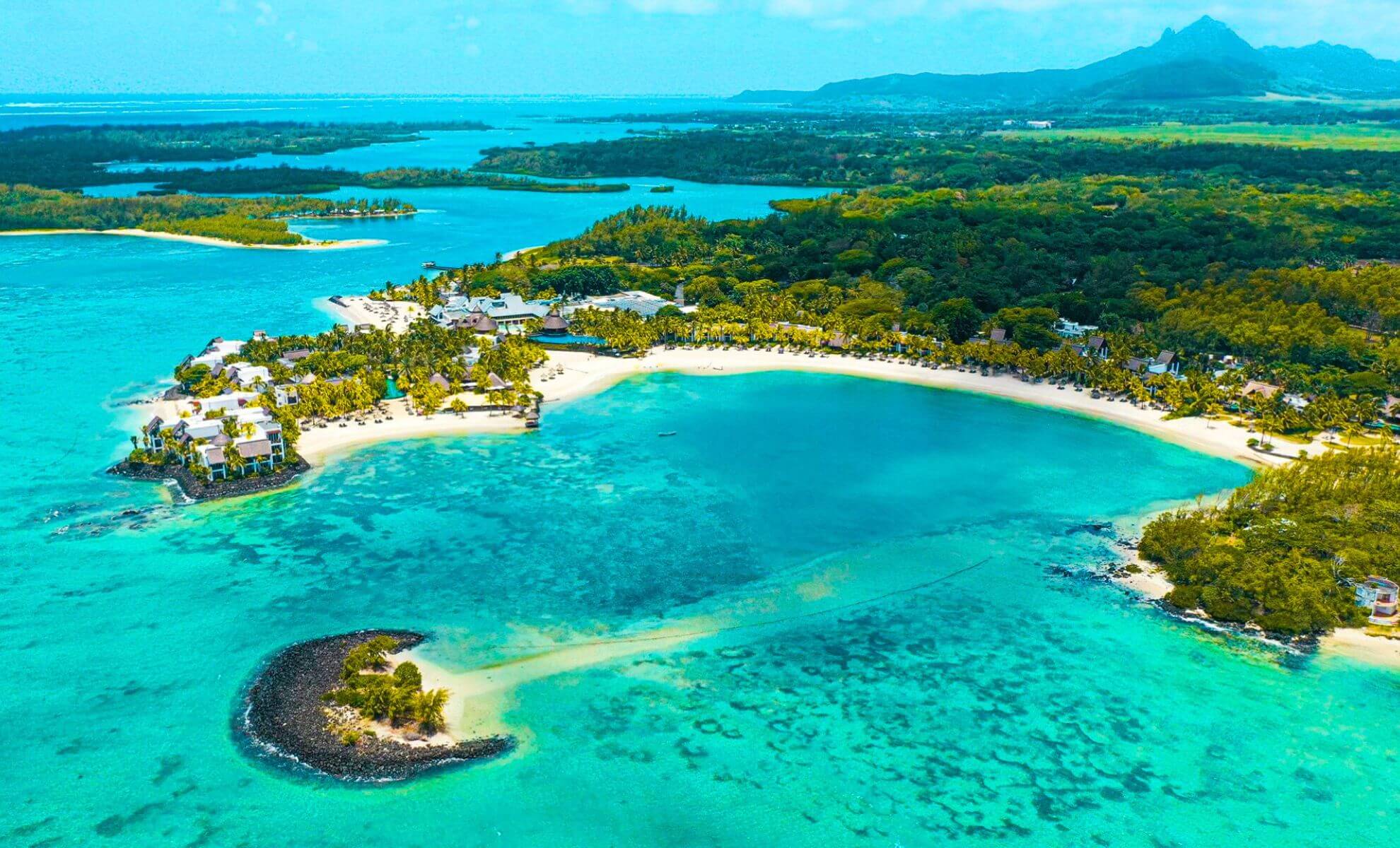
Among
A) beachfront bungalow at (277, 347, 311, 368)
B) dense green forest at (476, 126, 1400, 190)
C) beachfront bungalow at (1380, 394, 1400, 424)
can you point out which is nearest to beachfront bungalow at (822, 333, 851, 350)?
beachfront bungalow at (1380, 394, 1400, 424)

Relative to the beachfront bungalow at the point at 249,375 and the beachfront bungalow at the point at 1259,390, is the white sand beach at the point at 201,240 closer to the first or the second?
the beachfront bungalow at the point at 249,375

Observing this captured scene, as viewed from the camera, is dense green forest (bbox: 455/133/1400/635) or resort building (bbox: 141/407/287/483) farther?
resort building (bbox: 141/407/287/483)

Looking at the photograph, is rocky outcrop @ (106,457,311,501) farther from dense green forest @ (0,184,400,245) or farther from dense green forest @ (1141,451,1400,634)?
dense green forest @ (0,184,400,245)

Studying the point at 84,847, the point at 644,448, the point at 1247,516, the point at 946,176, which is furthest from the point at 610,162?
the point at 84,847

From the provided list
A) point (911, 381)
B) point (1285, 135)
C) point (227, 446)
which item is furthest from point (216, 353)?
point (1285, 135)

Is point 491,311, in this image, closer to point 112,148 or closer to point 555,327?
point 555,327

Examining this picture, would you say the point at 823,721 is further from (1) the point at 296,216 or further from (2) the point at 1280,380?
(1) the point at 296,216
